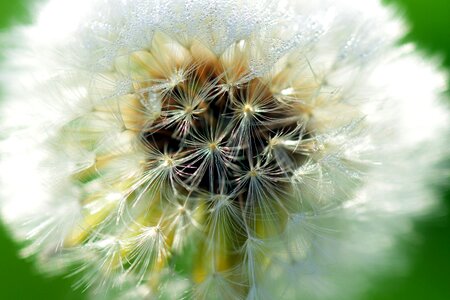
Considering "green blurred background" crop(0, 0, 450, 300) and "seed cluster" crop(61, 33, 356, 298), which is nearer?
"seed cluster" crop(61, 33, 356, 298)

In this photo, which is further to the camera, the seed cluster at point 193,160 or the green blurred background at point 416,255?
the green blurred background at point 416,255

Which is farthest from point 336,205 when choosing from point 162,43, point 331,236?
point 162,43

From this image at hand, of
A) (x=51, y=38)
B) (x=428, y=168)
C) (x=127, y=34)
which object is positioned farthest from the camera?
(x=428, y=168)

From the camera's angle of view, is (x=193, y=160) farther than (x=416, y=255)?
No

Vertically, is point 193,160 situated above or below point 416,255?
above

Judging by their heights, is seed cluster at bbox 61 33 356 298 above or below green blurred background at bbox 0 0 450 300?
above

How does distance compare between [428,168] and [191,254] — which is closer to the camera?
[191,254]

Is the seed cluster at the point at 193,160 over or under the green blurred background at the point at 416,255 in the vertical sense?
over

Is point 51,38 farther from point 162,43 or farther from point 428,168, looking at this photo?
point 428,168
